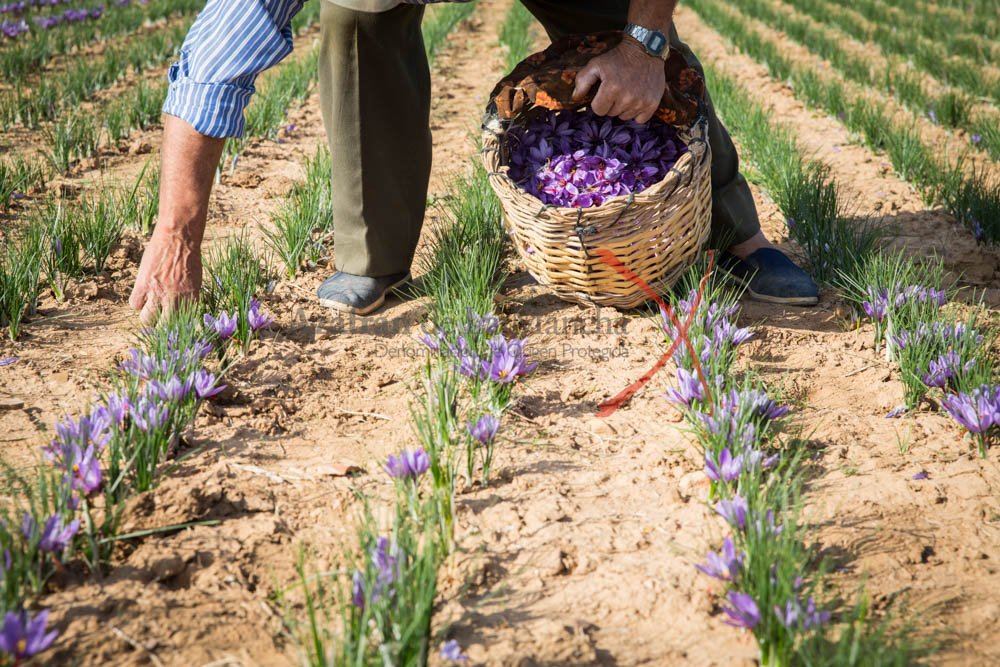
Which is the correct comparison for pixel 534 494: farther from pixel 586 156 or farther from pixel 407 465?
pixel 586 156

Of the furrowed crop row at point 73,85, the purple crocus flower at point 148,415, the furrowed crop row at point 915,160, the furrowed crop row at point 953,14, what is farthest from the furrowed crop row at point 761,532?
the furrowed crop row at point 953,14

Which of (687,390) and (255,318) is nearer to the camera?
(687,390)

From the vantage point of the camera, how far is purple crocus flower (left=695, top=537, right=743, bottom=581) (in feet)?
4.58

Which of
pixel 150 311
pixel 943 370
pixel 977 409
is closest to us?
pixel 977 409

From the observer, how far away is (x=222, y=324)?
226 cm

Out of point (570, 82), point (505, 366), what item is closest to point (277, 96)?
A: point (570, 82)

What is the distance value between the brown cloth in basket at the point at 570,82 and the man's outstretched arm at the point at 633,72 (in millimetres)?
138

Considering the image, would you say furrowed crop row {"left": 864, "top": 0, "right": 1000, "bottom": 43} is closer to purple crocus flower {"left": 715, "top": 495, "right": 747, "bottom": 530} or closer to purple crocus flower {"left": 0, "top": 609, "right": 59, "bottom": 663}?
purple crocus flower {"left": 715, "top": 495, "right": 747, "bottom": 530}

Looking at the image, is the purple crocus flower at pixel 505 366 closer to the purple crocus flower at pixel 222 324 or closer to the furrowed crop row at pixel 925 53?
the purple crocus flower at pixel 222 324

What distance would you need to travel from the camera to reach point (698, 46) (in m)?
8.42

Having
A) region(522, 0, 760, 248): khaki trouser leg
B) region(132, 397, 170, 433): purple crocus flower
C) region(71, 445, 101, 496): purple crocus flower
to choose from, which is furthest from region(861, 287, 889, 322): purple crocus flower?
region(71, 445, 101, 496): purple crocus flower

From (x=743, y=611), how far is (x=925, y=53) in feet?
20.7

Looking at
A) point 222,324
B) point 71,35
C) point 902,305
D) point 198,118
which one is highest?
point 198,118

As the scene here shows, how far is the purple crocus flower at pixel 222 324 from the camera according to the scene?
2.23 meters
